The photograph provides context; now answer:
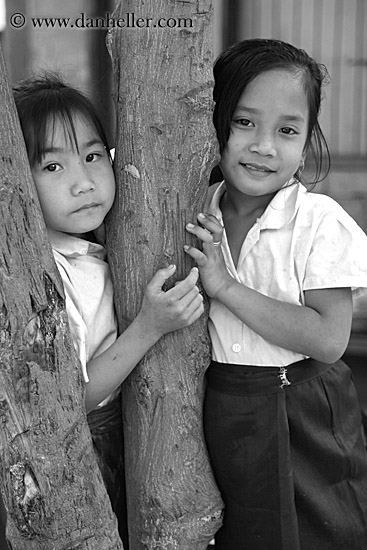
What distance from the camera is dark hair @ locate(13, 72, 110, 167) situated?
4.89 feet

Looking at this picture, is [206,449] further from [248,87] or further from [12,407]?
[248,87]

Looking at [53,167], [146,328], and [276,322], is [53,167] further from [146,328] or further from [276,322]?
[276,322]

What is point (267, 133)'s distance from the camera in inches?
62.9

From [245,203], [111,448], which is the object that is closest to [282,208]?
[245,203]

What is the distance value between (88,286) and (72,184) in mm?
207

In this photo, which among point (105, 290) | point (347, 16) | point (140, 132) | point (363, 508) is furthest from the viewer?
point (347, 16)

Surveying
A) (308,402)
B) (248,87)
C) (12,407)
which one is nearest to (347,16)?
(248,87)

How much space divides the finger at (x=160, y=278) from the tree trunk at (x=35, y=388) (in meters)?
0.21

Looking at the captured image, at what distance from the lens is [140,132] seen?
1.48 m

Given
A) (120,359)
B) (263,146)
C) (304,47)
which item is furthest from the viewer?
(304,47)

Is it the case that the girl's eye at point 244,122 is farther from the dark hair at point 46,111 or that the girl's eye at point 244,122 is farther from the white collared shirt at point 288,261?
the dark hair at point 46,111

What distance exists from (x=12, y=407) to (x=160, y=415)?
1.15 ft

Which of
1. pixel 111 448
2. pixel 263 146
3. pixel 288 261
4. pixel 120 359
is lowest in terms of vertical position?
pixel 111 448

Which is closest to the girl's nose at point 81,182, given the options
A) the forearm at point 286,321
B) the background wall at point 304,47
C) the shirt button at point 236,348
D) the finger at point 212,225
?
the finger at point 212,225
